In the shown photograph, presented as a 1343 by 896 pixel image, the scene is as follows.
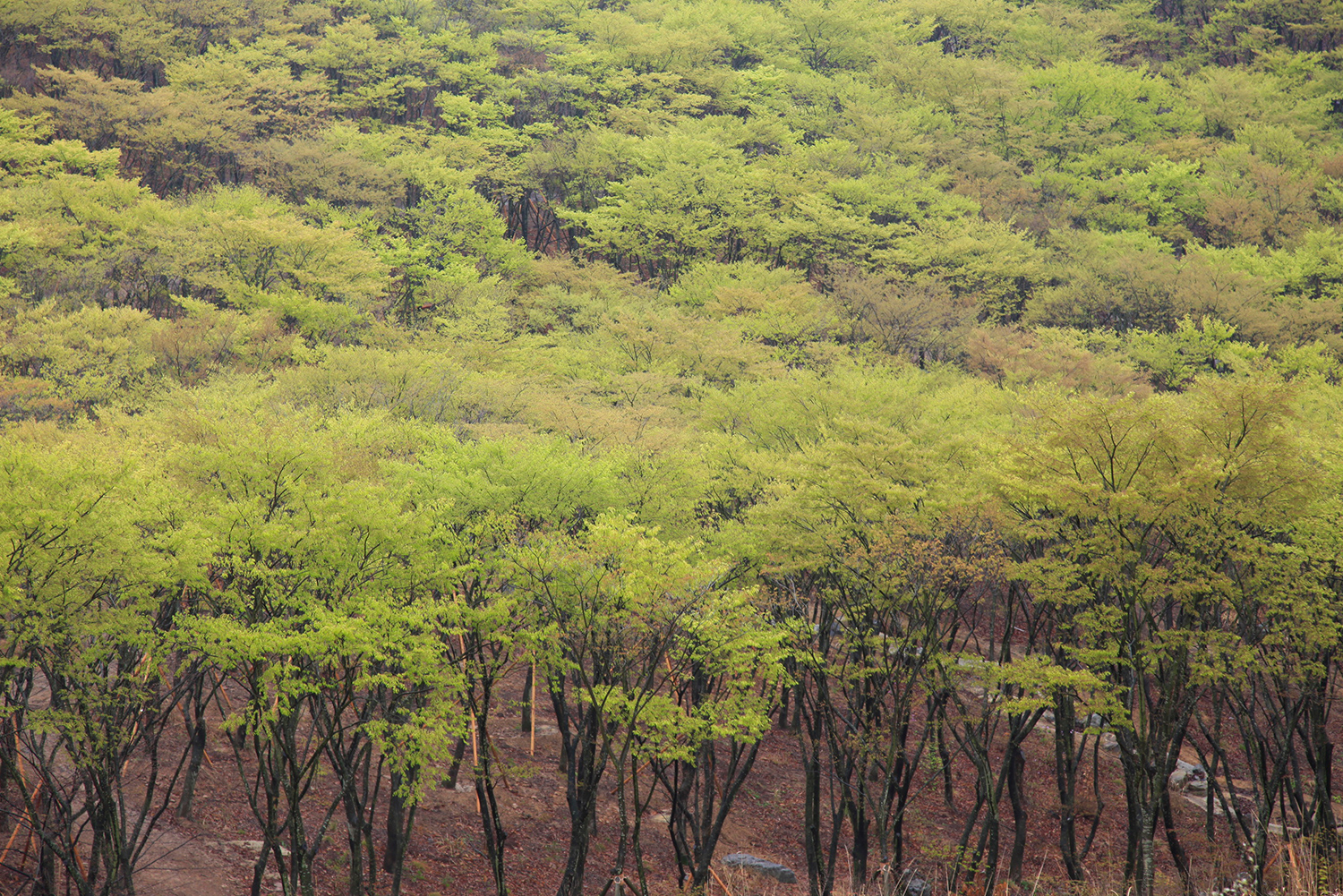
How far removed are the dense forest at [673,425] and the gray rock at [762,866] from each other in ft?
4.70

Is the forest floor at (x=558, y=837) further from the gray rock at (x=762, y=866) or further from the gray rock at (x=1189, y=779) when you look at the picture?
the gray rock at (x=1189, y=779)

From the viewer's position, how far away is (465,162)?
183 feet

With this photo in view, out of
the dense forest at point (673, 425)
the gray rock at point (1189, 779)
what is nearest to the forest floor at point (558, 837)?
the dense forest at point (673, 425)

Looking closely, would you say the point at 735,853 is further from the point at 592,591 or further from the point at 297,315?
the point at 297,315

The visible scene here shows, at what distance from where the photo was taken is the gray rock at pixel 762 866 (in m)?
21.6

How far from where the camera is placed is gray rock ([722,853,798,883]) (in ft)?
70.7

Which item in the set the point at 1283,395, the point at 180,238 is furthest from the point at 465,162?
the point at 1283,395

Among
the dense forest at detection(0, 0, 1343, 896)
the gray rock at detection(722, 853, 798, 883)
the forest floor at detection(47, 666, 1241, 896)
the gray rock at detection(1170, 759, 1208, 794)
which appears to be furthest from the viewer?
the gray rock at detection(1170, 759, 1208, 794)

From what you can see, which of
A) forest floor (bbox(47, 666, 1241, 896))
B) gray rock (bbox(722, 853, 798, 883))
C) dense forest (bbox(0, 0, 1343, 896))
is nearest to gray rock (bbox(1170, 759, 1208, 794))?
forest floor (bbox(47, 666, 1241, 896))

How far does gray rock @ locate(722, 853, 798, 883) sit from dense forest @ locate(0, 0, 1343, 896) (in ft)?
4.70

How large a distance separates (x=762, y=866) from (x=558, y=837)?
5060 mm

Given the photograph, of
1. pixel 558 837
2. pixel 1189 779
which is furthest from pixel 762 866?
pixel 1189 779

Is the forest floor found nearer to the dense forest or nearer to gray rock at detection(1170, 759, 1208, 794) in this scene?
the dense forest

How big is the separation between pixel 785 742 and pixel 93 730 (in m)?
20.5
